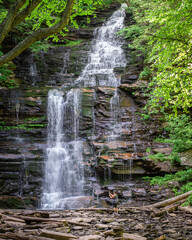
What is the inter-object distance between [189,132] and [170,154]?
146cm

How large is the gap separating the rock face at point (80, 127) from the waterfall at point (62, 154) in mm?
402

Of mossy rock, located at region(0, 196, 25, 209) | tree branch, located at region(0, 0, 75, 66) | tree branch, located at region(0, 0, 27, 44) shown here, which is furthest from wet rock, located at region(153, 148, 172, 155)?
tree branch, located at region(0, 0, 27, 44)

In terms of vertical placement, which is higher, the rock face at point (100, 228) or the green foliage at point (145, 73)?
the green foliage at point (145, 73)

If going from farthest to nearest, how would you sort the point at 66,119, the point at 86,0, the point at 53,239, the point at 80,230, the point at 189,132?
the point at 66,119
the point at 189,132
the point at 86,0
the point at 80,230
the point at 53,239

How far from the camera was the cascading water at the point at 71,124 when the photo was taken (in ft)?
34.3

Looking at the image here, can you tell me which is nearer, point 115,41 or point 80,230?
point 80,230

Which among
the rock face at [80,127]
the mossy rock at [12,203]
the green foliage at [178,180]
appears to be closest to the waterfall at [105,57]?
the rock face at [80,127]

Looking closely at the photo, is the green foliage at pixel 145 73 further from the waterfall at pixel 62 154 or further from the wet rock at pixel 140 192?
the wet rock at pixel 140 192

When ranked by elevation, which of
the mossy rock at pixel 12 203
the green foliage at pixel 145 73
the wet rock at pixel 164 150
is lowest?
the mossy rock at pixel 12 203

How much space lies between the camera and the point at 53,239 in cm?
317

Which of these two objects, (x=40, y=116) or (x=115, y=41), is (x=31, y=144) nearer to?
(x=40, y=116)

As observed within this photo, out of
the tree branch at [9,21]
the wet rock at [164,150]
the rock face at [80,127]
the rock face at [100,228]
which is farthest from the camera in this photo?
the wet rock at [164,150]

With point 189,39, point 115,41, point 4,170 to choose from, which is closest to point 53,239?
point 189,39

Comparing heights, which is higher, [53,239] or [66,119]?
[66,119]
